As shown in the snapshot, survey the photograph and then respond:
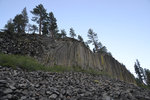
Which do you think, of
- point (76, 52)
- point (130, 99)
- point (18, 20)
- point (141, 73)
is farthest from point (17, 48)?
point (141, 73)

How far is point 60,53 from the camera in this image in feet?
45.1

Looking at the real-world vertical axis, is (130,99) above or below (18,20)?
below

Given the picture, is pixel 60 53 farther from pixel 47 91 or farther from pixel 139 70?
pixel 139 70

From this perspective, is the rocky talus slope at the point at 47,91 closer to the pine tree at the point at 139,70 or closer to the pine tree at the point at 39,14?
the pine tree at the point at 39,14

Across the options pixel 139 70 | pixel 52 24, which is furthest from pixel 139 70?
pixel 52 24

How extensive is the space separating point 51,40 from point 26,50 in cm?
556

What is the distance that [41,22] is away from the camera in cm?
2566

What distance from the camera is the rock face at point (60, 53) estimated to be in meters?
12.2

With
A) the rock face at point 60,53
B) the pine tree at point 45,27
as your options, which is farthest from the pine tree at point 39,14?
the rock face at point 60,53

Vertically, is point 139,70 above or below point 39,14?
below

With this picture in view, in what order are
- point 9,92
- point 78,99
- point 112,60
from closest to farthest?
point 9,92 < point 78,99 < point 112,60

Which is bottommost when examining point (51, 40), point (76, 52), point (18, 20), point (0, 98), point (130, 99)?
point (130, 99)

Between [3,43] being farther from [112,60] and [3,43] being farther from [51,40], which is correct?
[112,60]

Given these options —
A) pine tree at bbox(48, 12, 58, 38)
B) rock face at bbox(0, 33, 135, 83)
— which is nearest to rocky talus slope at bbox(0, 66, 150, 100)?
rock face at bbox(0, 33, 135, 83)
